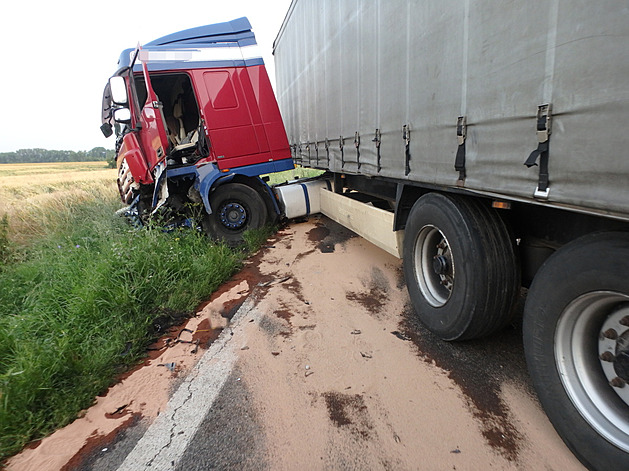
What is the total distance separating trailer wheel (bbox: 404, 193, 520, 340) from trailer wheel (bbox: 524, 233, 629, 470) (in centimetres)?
45

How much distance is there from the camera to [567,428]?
1.79 metres

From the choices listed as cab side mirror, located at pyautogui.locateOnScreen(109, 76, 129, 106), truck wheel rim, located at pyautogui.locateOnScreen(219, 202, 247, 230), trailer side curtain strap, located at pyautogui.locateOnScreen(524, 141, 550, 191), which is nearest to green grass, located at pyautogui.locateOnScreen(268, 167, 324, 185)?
truck wheel rim, located at pyautogui.locateOnScreen(219, 202, 247, 230)

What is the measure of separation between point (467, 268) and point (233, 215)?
4771mm

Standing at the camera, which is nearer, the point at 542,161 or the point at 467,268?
the point at 542,161

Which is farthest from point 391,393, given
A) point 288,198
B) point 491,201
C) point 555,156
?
point 288,198

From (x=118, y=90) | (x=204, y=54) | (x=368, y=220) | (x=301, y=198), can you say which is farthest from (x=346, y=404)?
(x=204, y=54)

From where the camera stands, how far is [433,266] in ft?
10.0

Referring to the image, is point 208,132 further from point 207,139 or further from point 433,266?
point 433,266

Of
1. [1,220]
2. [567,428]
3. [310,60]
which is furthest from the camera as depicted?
[1,220]

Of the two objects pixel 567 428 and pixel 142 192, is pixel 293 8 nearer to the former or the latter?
pixel 142 192

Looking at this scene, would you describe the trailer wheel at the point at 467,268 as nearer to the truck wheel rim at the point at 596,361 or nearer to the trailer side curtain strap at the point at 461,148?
the trailer side curtain strap at the point at 461,148

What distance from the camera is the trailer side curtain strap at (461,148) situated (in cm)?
229

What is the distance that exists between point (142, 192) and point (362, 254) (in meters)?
3.98

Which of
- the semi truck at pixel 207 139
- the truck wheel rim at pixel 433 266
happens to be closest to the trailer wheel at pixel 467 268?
the truck wheel rim at pixel 433 266
